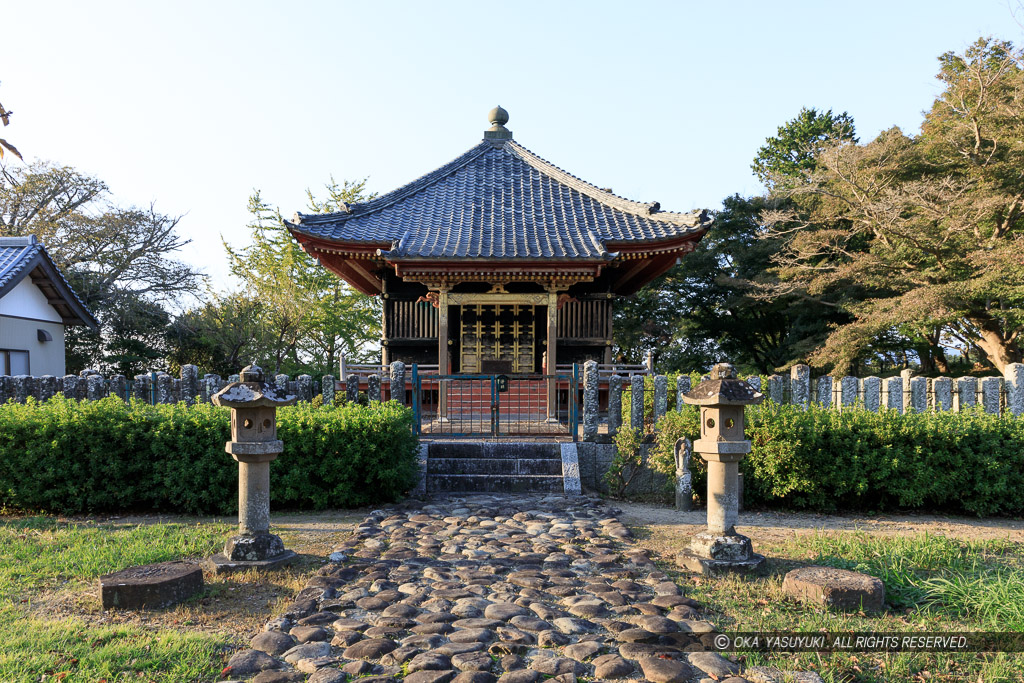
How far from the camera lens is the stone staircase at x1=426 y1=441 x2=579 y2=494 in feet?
31.7

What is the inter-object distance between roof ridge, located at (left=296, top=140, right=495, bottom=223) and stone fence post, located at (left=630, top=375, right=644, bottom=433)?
9284mm

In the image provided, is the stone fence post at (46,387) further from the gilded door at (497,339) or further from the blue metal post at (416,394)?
the gilded door at (497,339)

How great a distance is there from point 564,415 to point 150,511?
857 centimetres

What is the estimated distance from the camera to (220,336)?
25688mm

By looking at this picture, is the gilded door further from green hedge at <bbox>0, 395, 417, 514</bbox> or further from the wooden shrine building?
green hedge at <bbox>0, 395, 417, 514</bbox>

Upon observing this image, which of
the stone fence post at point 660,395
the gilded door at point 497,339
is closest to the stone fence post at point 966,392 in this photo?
the stone fence post at point 660,395

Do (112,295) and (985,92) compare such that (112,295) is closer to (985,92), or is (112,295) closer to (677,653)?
(677,653)

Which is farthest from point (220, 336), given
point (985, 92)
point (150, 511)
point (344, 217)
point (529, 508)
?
point (985, 92)

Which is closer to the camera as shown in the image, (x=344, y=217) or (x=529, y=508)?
(x=529, y=508)

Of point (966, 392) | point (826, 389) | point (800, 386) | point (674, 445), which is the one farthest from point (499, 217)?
point (966, 392)

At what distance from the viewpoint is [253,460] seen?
624 cm

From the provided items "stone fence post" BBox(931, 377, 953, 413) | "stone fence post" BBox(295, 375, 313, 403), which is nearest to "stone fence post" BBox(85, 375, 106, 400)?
"stone fence post" BBox(295, 375, 313, 403)

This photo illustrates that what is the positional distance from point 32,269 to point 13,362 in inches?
119

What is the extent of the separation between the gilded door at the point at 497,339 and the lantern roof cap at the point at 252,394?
1034 cm
